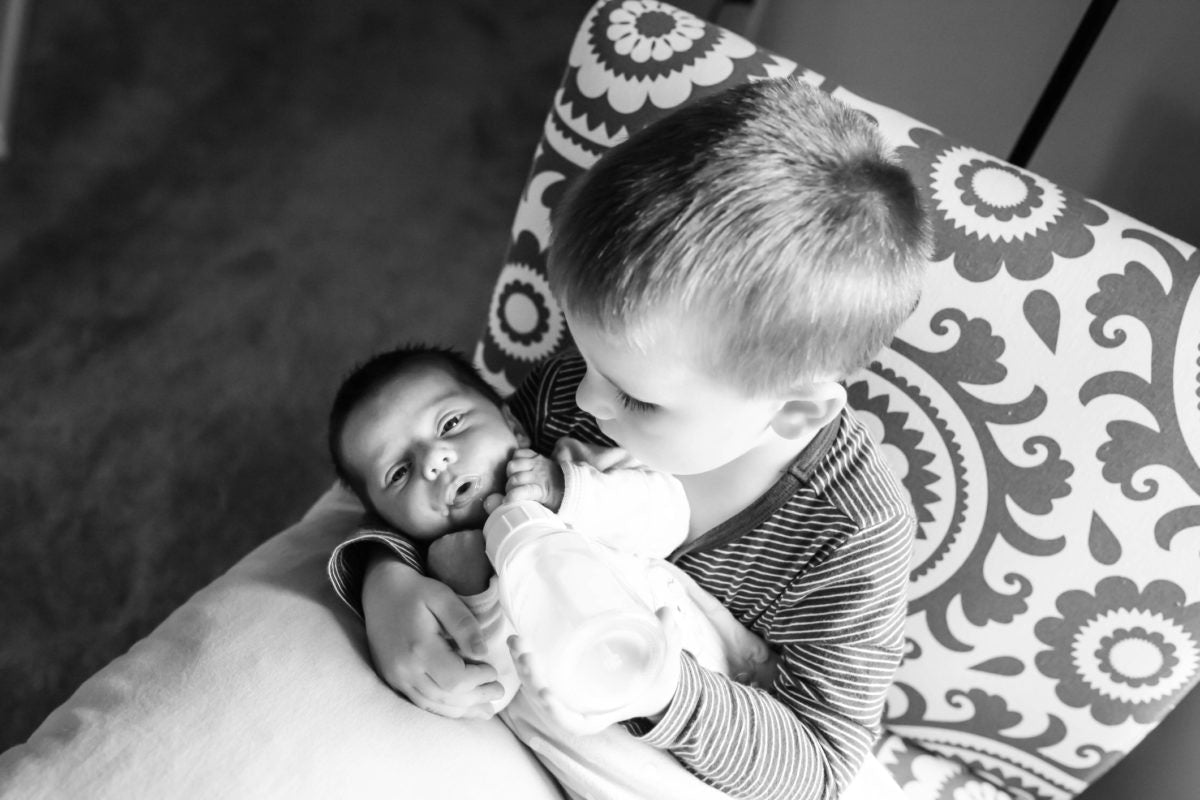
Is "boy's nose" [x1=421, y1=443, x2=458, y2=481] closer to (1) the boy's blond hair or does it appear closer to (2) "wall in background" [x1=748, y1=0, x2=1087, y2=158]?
(1) the boy's blond hair

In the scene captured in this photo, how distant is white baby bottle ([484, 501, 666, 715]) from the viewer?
2.13 ft

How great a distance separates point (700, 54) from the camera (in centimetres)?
95

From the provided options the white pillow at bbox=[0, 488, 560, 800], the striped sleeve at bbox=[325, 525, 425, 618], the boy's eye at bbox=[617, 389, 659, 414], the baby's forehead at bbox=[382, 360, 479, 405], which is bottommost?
the white pillow at bbox=[0, 488, 560, 800]

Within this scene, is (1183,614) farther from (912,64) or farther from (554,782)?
(912,64)

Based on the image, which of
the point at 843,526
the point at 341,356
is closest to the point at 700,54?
the point at 843,526

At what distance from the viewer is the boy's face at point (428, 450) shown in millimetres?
896

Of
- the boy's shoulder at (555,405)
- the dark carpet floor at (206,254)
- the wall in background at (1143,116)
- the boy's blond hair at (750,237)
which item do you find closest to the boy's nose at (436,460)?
the boy's shoulder at (555,405)

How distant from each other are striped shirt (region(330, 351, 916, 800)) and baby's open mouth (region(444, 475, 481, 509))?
0.19ft

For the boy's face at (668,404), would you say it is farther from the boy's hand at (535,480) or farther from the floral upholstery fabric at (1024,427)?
the floral upholstery fabric at (1024,427)

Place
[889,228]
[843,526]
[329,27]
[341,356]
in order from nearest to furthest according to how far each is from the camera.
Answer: [889,228] → [843,526] → [341,356] → [329,27]

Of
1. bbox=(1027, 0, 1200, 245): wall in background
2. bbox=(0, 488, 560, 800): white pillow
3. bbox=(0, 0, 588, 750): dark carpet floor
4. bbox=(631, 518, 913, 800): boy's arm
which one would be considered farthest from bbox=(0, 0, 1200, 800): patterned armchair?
bbox=(0, 0, 588, 750): dark carpet floor

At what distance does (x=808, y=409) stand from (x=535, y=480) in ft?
0.76

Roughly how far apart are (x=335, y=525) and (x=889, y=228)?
0.59 metres

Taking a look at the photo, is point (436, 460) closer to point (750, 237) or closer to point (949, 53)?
point (750, 237)
